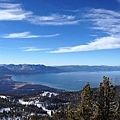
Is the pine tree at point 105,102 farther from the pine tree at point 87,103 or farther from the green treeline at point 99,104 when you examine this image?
the pine tree at point 87,103

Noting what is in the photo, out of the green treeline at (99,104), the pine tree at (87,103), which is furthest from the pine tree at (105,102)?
the pine tree at (87,103)

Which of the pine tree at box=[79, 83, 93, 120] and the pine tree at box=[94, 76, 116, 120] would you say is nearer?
the pine tree at box=[79, 83, 93, 120]

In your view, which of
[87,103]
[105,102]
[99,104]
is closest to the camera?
[87,103]

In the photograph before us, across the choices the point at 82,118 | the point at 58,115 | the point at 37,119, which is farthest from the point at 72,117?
the point at 37,119

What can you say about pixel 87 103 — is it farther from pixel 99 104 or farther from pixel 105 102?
pixel 105 102

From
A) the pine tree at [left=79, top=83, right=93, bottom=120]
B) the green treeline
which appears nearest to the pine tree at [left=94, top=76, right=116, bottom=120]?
the green treeline

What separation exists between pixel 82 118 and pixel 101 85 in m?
4.58

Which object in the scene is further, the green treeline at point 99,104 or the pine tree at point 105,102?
the pine tree at point 105,102

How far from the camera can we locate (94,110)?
115 ft

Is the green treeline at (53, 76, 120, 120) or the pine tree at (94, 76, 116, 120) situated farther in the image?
the pine tree at (94, 76, 116, 120)

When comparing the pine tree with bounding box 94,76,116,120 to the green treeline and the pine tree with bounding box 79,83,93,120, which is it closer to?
the green treeline

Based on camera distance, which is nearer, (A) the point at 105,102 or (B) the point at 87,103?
(B) the point at 87,103

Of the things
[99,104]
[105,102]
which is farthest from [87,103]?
[105,102]

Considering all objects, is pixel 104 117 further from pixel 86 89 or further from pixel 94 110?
pixel 86 89
